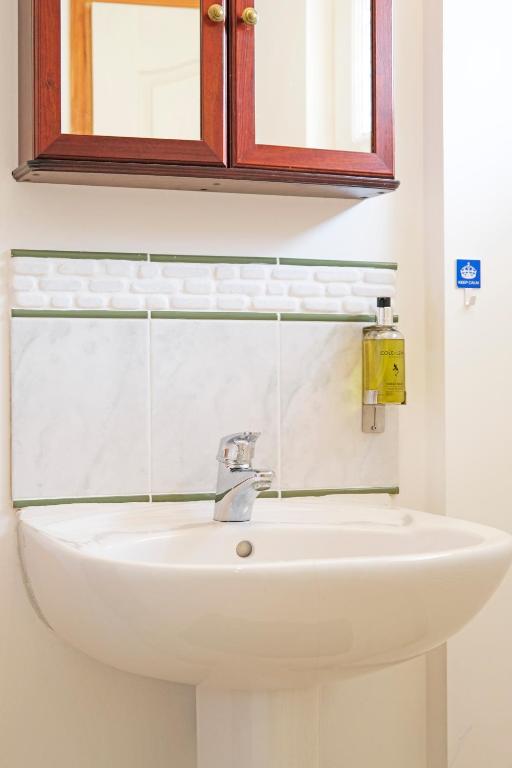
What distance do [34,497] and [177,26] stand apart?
0.81 metres

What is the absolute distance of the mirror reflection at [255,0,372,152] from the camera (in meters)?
1.61

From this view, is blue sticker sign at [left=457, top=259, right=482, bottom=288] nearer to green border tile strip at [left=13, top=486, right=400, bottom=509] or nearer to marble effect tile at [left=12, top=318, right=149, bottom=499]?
green border tile strip at [left=13, top=486, right=400, bottom=509]

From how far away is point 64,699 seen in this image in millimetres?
1646

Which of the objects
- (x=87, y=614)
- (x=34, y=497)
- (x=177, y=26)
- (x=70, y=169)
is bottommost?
(x=87, y=614)

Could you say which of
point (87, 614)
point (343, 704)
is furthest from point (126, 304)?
point (343, 704)

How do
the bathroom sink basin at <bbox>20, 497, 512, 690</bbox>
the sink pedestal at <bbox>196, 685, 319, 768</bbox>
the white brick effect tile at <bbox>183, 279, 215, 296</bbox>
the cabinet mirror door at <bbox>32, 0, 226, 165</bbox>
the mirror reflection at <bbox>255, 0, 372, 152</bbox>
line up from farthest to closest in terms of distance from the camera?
the white brick effect tile at <bbox>183, 279, 215, 296</bbox> → the mirror reflection at <bbox>255, 0, 372, 152</bbox> → the cabinet mirror door at <bbox>32, 0, 226, 165</bbox> → the sink pedestal at <bbox>196, 685, 319, 768</bbox> → the bathroom sink basin at <bbox>20, 497, 512, 690</bbox>

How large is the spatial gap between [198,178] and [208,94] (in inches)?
5.3

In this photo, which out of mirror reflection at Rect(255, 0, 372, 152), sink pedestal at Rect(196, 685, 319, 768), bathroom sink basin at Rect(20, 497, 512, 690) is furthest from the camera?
mirror reflection at Rect(255, 0, 372, 152)

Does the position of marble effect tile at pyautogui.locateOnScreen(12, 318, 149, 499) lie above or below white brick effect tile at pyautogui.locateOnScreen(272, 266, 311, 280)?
below

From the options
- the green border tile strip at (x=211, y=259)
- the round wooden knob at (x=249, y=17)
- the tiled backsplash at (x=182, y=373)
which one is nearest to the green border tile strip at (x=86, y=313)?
the tiled backsplash at (x=182, y=373)

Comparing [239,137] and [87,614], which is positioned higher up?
[239,137]

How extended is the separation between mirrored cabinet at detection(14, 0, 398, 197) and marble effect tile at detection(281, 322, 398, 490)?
277 mm

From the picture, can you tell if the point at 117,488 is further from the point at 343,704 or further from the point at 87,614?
the point at 343,704

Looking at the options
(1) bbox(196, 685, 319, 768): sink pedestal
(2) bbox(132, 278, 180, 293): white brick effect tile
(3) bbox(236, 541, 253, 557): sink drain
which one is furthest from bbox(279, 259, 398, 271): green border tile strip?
(1) bbox(196, 685, 319, 768): sink pedestal
